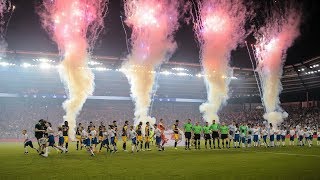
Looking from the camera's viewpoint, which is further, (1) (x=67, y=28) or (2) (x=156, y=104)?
(2) (x=156, y=104)

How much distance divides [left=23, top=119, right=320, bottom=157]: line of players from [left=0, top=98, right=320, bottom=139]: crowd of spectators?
81.4 ft

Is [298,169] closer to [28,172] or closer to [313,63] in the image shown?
[28,172]

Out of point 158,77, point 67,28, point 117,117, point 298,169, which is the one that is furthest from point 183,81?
point 298,169

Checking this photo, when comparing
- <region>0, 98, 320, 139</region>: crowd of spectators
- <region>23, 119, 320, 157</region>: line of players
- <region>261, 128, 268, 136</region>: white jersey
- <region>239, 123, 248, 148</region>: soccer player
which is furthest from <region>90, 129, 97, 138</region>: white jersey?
<region>0, 98, 320, 139</region>: crowd of spectators

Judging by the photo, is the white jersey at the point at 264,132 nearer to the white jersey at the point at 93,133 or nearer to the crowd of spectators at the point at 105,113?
the white jersey at the point at 93,133

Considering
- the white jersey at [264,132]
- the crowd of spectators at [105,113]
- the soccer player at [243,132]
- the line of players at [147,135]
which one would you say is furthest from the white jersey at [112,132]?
the crowd of spectators at [105,113]

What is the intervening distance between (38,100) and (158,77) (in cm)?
2021

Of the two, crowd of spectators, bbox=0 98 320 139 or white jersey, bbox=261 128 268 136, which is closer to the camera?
white jersey, bbox=261 128 268 136

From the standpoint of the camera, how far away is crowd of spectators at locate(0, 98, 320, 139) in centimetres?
5284

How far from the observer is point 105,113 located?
60.2 metres

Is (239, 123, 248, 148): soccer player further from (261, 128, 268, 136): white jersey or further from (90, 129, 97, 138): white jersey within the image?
(90, 129, 97, 138): white jersey

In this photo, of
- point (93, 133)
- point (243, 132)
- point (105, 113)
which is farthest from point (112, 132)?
point (105, 113)

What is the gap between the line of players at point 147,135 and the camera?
21406 mm

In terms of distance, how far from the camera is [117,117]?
59.6 metres
